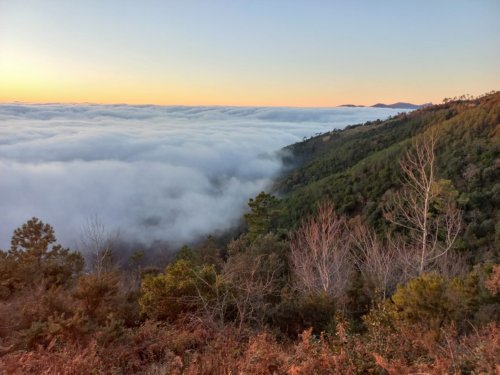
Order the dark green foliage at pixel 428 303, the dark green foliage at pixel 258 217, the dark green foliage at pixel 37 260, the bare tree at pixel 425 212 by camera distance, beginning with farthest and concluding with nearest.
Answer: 1. the dark green foliage at pixel 258 217
2. the dark green foliage at pixel 37 260
3. the bare tree at pixel 425 212
4. the dark green foliage at pixel 428 303

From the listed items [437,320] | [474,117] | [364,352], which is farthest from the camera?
[474,117]

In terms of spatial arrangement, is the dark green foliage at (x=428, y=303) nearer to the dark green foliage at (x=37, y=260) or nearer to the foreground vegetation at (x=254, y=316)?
the foreground vegetation at (x=254, y=316)

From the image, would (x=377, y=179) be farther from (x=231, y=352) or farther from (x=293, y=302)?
(x=231, y=352)

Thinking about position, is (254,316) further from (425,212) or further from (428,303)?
(425,212)

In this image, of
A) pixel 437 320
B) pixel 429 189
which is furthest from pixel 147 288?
pixel 429 189

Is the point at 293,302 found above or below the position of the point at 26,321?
below

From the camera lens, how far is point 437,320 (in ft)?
23.6

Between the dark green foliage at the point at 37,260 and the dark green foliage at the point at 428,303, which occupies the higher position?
the dark green foliage at the point at 428,303

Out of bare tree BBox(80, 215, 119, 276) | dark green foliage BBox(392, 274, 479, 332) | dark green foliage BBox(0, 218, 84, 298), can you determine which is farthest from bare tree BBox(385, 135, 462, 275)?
dark green foliage BBox(0, 218, 84, 298)

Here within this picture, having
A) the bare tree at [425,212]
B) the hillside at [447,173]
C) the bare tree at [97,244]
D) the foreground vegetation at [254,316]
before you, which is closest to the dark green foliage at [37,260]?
the foreground vegetation at [254,316]

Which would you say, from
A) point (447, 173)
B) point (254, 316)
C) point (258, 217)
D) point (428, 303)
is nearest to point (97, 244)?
point (254, 316)

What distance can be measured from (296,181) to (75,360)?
73.0 m

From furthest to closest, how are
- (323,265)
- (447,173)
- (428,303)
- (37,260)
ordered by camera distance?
(447,173) < (37,260) < (323,265) < (428,303)

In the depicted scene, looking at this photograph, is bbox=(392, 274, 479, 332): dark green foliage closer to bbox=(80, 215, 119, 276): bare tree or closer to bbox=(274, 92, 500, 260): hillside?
bbox=(80, 215, 119, 276): bare tree
